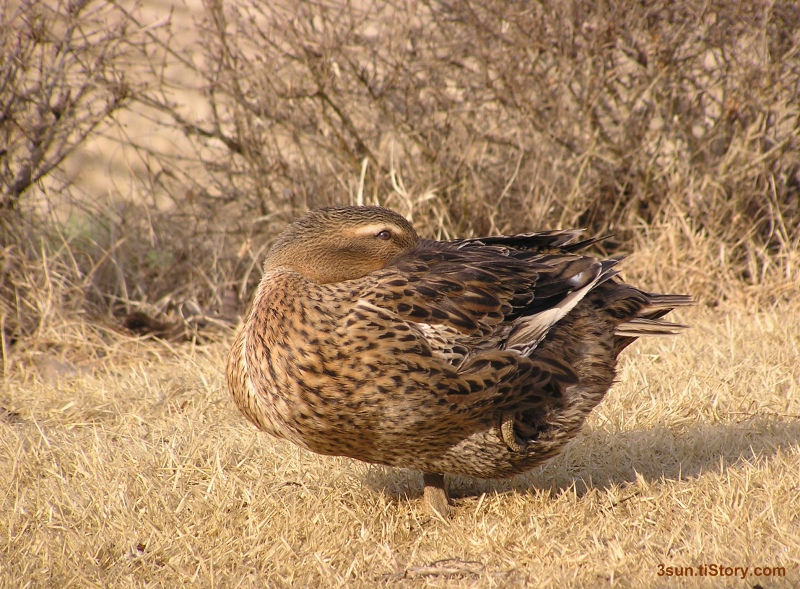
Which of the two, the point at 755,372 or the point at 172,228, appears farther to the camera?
the point at 172,228

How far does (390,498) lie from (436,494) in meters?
0.26

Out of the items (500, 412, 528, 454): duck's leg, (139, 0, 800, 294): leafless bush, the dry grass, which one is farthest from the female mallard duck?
(139, 0, 800, 294): leafless bush

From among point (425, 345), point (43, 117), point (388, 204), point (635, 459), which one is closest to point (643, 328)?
point (635, 459)

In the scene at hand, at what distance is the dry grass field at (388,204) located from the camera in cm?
390

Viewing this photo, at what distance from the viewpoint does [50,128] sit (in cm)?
607

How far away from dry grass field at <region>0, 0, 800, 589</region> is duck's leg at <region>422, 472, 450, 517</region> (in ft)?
0.18

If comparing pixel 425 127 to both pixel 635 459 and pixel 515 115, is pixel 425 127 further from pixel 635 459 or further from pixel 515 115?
pixel 635 459

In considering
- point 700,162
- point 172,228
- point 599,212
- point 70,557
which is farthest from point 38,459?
point 700,162

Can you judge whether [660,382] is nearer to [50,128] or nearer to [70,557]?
[70,557]

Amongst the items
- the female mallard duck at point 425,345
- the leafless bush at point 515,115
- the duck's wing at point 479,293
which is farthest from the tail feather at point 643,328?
the leafless bush at point 515,115

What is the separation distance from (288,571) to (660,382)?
2382 millimetres

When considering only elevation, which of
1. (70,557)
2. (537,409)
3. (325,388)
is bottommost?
(70,557)

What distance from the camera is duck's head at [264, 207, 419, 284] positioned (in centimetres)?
358

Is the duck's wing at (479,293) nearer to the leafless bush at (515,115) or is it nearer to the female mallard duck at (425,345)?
the female mallard duck at (425,345)
